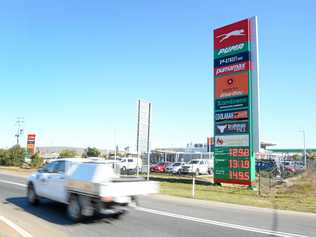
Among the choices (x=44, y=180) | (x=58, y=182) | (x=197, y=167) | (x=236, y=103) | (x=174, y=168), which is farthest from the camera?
(x=174, y=168)

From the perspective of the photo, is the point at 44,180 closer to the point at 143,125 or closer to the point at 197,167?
the point at 143,125

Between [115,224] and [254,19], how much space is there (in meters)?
20.4

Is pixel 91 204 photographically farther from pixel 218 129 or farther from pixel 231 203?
pixel 218 129

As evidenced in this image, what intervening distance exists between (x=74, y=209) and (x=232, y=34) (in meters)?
20.8

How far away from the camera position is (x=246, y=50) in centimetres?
2783

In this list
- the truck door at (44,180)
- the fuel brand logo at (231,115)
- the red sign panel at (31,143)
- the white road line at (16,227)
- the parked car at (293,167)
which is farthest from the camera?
the red sign panel at (31,143)

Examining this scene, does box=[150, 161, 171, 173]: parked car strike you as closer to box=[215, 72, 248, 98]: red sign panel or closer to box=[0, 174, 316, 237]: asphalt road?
box=[215, 72, 248, 98]: red sign panel

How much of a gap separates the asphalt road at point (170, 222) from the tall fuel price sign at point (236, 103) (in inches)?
458

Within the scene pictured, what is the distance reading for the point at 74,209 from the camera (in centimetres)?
1159

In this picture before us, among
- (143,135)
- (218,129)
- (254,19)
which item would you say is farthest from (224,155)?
(254,19)

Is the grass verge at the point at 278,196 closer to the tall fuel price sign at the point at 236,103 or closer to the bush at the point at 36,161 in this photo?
the tall fuel price sign at the point at 236,103

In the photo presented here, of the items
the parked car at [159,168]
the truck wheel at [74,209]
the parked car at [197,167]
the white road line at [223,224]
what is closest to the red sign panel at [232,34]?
the white road line at [223,224]

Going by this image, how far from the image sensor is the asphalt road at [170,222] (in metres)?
10.0

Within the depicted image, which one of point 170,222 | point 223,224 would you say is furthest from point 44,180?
point 223,224
